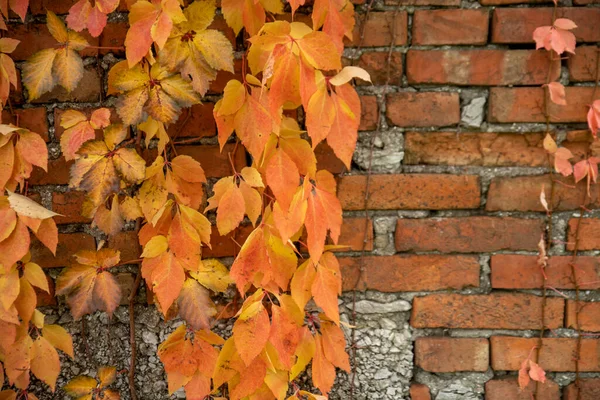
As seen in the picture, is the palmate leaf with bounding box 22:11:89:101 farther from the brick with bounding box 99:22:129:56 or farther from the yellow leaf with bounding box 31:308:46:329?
the yellow leaf with bounding box 31:308:46:329

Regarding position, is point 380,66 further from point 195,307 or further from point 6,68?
point 6,68

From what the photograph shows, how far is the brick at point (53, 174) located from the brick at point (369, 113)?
0.65m

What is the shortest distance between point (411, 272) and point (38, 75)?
2.90 ft

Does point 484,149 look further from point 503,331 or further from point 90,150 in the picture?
point 90,150

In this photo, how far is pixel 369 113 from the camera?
48.9 inches

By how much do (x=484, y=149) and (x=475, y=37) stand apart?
244mm

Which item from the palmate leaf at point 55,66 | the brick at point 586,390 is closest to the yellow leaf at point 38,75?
the palmate leaf at point 55,66

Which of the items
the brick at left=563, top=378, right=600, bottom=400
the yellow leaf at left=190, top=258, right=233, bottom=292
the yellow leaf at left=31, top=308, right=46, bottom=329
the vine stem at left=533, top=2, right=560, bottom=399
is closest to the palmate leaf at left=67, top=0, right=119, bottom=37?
the yellow leaf at left=190, top=258, right=233, bottom=292

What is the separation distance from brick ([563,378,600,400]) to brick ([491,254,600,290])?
0.73ft

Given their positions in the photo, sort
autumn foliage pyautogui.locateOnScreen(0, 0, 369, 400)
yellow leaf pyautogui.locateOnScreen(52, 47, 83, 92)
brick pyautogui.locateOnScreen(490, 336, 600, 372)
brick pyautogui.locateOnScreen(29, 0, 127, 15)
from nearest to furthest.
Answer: autumn foliage pyautogui.locateOnScreen(0, 0, 369, 400) < yellow leaf pyautogui.locateOnScreen(52, 47, 83, 92) < brick pyautogui.locateOnScreen(29, 0, 127, 15) < brick pyautogui.locateOnScreen(490, 336, 600, 372)

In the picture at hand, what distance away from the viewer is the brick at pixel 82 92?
1227 mm

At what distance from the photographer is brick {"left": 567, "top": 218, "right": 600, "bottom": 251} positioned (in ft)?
4.14

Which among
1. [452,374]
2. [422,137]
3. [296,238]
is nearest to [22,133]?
[296,238]

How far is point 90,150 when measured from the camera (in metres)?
1.07
